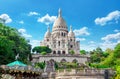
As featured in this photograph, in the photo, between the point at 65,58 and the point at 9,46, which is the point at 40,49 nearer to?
the point at 65,58

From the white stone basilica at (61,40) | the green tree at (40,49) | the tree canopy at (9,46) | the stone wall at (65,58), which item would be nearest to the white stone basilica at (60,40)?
the white stone basilica at (61,40)

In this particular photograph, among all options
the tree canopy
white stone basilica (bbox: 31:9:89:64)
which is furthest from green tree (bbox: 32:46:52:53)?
the tree canopy

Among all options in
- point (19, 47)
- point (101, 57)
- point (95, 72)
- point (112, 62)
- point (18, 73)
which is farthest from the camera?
point (101, 57)

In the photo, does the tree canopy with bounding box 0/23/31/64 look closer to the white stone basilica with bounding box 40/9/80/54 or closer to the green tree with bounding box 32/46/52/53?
the green tree with bounding box 32/46/52/53

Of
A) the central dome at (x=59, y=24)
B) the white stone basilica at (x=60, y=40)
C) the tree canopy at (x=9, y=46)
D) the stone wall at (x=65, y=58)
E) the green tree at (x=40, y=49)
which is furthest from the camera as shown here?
the central dome at (x=59, y=24)

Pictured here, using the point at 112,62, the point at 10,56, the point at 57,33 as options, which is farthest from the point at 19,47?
the point at 57,33

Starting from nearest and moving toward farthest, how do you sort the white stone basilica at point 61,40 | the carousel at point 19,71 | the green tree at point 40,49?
1. the carousel at point 19,71
2. the green tree at point 40,49
3. the white stone basilica at point 61,40

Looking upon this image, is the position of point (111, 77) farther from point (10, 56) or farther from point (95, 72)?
point (10, 56)

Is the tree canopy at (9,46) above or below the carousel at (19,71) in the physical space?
above

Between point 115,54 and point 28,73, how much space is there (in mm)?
45941

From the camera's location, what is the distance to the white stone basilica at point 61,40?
429 ft

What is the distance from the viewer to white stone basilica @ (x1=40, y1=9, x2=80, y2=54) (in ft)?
429

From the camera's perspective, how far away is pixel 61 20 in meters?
A: 140

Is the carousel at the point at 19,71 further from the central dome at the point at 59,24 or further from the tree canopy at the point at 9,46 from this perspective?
the central dome at the point at 59,24
